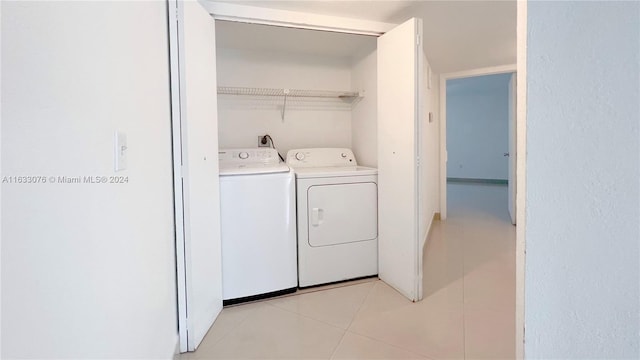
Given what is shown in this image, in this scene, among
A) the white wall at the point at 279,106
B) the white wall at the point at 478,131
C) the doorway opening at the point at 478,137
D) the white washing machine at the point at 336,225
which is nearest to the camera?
the white washing machine at the point at 336,225

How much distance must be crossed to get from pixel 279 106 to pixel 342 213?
1.24m

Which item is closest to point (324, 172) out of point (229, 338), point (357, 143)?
point (357, 143)

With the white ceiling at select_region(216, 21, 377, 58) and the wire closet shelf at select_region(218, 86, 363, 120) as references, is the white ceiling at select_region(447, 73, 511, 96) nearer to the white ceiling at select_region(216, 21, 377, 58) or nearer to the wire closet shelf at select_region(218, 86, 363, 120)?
the wire closet shelf at select_region(218, 86, 363, 120)

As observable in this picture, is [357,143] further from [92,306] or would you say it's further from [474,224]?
[92,306]

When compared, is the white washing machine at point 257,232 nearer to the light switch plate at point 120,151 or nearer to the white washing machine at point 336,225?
the white washing machine at point 336,225

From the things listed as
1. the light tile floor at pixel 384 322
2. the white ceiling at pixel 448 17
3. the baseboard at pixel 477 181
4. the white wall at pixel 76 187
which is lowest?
the light tile floor at pixel 384 322

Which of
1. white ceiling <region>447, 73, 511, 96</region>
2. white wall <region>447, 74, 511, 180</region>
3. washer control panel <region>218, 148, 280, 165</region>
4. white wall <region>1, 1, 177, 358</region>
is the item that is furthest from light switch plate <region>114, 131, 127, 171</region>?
white wall <region>447, 74, 511, 180</region>

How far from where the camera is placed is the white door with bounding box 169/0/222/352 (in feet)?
5.20

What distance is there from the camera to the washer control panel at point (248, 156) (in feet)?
8.59

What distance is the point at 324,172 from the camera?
2457mm

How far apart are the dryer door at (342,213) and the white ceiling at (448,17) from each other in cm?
122

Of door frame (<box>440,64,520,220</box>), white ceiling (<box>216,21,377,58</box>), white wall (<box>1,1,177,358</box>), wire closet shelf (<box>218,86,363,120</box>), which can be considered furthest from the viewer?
door frame (<box>440,64,520,220</box>)

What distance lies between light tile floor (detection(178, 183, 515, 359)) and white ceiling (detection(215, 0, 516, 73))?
1.94 m

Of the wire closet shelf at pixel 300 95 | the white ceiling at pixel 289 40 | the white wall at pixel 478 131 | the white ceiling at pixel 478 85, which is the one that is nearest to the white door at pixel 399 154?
the white ceiling at pixel 289 40
